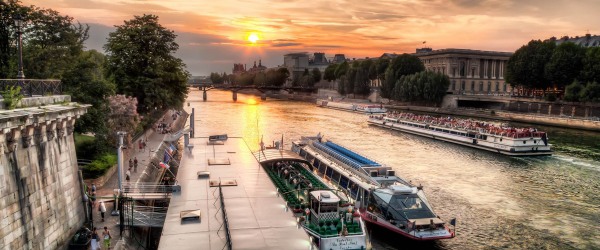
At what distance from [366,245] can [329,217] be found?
218cm

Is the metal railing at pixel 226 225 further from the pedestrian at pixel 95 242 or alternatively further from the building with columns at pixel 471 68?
the building with columns at pixel 471 68

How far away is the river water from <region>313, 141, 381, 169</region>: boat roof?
5541mm

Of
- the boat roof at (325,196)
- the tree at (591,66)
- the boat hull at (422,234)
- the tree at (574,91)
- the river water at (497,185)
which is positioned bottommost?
the river water at (497,185)

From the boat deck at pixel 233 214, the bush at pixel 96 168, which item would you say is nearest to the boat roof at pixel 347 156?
the boat deck at pixel 233 214

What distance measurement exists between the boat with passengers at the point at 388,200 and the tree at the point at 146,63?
2933 cm

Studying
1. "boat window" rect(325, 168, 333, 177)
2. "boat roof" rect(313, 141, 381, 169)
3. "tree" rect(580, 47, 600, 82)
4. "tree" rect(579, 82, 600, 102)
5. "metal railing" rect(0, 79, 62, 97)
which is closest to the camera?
"metal railing" rect(0, 79, 62, 97)

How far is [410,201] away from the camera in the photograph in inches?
1061

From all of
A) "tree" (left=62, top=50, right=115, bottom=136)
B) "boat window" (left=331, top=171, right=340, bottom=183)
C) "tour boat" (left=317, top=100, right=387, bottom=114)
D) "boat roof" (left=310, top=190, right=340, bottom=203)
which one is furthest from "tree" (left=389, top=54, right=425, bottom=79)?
"boat roof" (left=310, top=190, right=340, bottom=203)

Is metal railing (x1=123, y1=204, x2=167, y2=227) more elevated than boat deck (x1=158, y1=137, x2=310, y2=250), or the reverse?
boat deck (x1=158, y1=137, x2=310, y2=250)

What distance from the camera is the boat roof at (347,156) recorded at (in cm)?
3370

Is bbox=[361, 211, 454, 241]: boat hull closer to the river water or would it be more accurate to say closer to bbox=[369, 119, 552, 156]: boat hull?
the river water

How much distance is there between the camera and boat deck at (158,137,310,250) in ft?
56.1

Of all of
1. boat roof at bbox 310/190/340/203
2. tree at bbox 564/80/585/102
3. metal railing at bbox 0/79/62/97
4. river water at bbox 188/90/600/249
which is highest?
metal railing at bbox 0/79/62/97

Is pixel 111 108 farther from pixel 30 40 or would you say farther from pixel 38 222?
pixel 38 222
